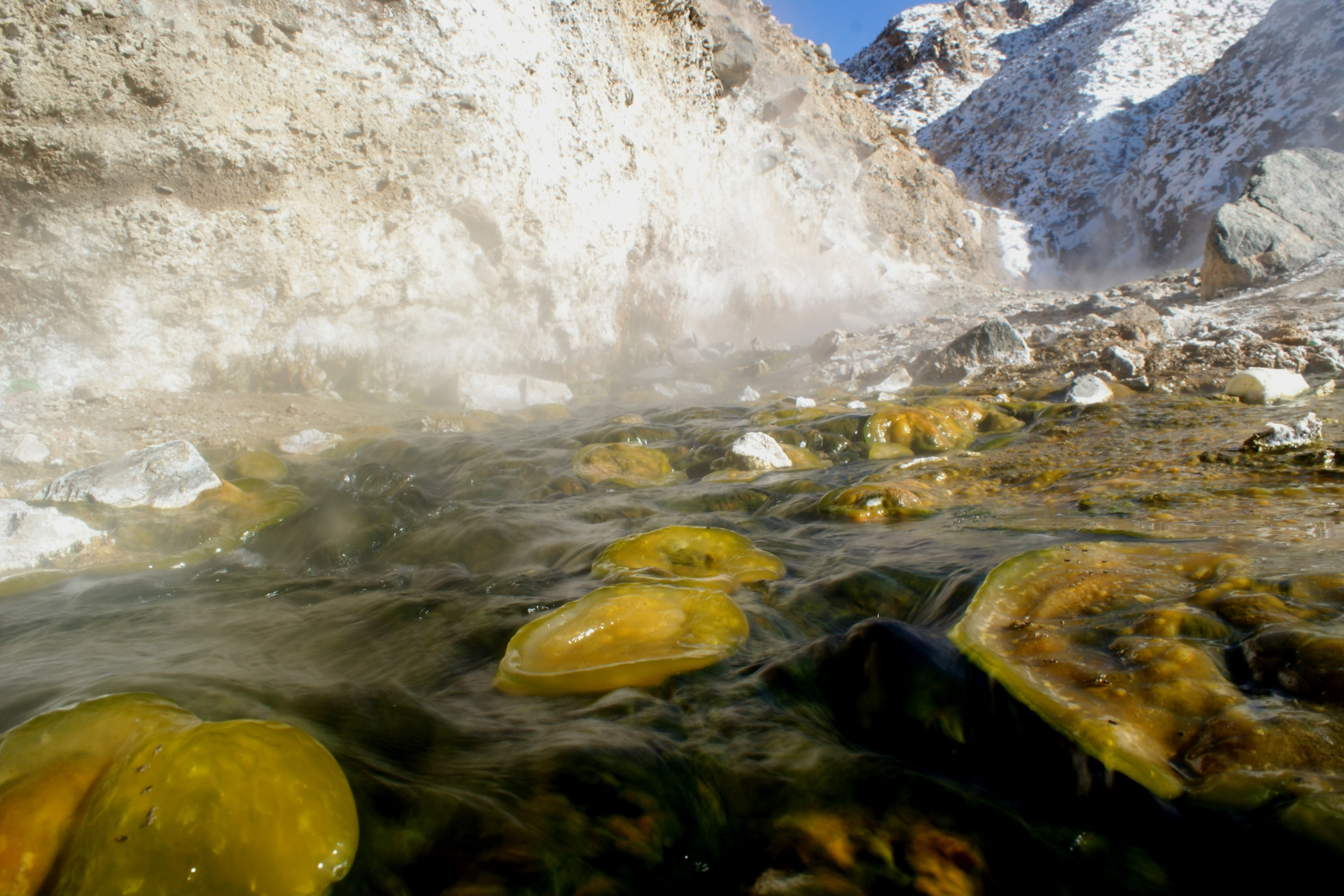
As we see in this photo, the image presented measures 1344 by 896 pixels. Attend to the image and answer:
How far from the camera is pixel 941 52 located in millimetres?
32531

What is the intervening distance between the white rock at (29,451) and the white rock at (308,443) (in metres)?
1.56

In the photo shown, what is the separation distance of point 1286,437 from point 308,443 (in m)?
6.96

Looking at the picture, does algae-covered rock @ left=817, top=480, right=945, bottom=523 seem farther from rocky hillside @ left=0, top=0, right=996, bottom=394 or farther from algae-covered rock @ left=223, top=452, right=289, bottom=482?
rocky hillside @ left=0, top=0, right=996, bottom=394

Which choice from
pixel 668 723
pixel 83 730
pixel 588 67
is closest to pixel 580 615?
pixel 668 723

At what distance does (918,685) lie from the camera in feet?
4.16

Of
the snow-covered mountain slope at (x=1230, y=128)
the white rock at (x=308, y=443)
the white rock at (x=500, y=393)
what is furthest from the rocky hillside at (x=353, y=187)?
the snow-covered mountain slope at (x=1230, y=128)

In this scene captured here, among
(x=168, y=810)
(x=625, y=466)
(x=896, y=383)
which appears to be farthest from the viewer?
(x=896, y=383)

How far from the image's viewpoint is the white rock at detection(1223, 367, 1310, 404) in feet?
14.5

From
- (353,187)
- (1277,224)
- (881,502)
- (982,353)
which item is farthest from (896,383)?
(1277,224)

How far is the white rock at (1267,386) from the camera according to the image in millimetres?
4430

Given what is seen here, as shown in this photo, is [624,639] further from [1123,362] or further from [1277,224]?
[1277,224]

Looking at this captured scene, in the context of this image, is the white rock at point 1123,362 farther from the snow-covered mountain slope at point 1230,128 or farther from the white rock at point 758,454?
the snow-covered mountain slope at point 1230,128

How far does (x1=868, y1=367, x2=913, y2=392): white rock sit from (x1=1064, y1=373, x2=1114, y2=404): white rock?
2726 millimetres

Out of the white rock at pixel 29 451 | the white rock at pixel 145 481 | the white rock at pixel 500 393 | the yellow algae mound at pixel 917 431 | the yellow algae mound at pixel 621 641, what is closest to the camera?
the yellow algae mound at pixel 621 641
